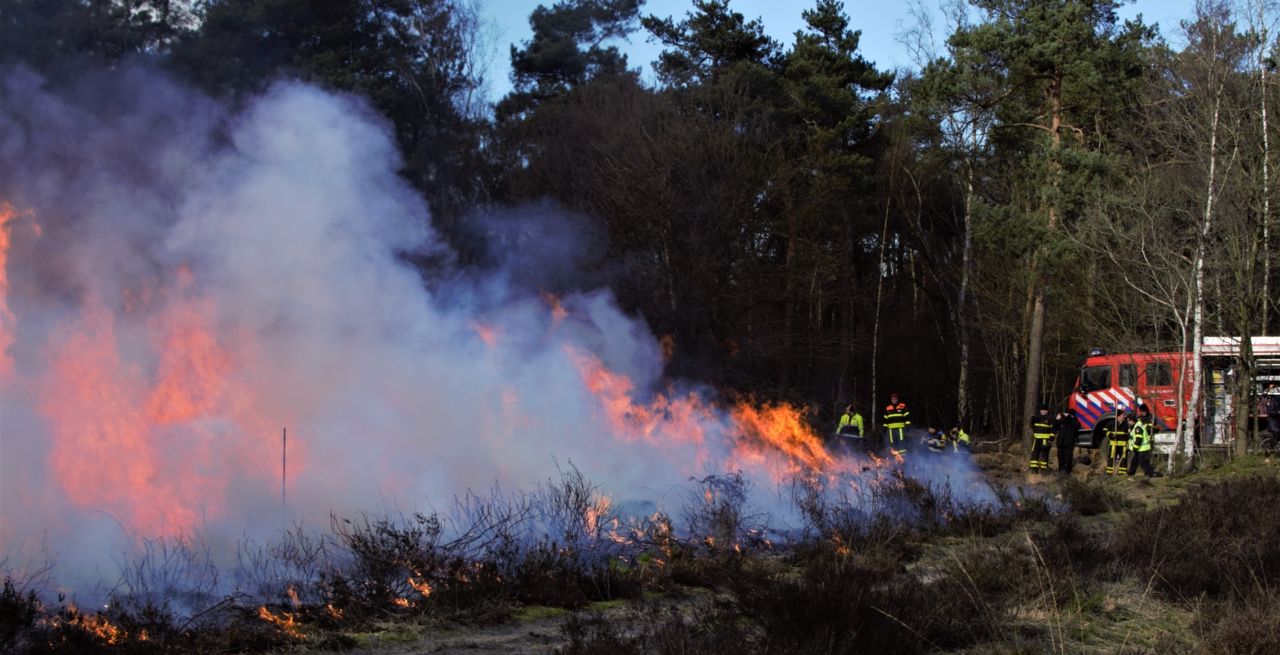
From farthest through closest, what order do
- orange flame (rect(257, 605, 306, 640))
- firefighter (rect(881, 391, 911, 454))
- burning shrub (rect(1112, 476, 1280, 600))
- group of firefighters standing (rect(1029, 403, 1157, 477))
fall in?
1. firefighter (rect(881, 391, 911, 454))
2. group of firefighters standing (rect(1029, 403, 1157, 477))
3. burning shrub (rect(1112, 476, 1280, 600))
4. orange flame (rect(257, 605, 306, 640))

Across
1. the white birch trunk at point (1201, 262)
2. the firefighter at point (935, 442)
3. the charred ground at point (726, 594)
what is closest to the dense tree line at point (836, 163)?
the white birch trunk at point (1201, 262)

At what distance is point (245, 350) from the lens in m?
12.6

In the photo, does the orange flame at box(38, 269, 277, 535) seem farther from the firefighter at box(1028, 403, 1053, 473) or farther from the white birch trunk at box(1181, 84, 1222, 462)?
the white birch trunk at box(1181, 84, 1222, 462)

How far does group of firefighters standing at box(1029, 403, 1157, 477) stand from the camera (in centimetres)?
2298

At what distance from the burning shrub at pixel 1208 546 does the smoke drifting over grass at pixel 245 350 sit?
5.25 m

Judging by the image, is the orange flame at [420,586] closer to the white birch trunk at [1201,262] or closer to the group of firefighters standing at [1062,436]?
the group of firefighters standing at [1062,436]

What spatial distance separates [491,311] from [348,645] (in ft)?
26.4

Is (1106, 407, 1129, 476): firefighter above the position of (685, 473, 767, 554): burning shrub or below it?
above

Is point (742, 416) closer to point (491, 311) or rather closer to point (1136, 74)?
point (491, 311)

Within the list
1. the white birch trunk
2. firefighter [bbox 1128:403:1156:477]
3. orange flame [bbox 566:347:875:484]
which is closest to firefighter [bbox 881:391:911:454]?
firefighter [bbox 1128:403:1156:477]

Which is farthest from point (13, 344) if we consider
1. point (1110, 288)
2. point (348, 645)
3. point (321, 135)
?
point (1110, 288)

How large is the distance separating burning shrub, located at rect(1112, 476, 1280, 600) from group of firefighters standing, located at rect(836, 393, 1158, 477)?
7271 millimetres

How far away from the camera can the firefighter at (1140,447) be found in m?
22.4

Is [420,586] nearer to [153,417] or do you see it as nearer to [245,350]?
[153,417]
